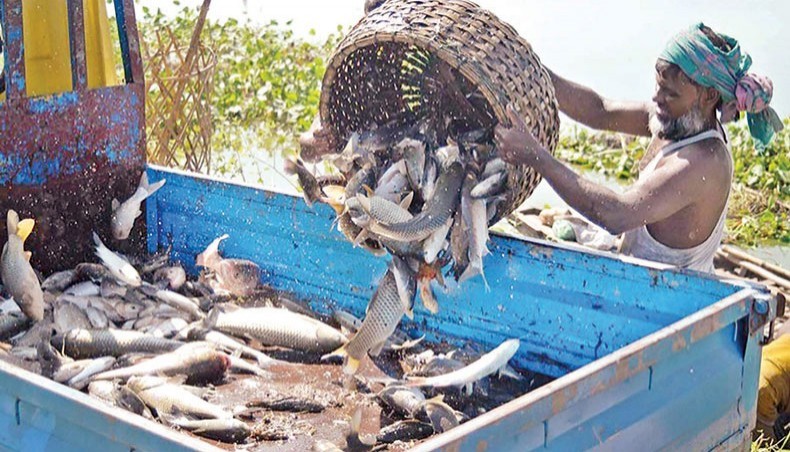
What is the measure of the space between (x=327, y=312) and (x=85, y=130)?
1.65 meters

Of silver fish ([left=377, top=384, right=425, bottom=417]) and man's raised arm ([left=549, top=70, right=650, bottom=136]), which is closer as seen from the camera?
silver fish ([left=377, top=384, right=425, bottom=417])

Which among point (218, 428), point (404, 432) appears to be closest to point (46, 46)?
point (218, 428)

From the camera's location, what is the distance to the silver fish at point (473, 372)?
4.16 m

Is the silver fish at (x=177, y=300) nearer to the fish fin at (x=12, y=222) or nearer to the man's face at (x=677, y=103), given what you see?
the fish fin at (x=12, y=222)

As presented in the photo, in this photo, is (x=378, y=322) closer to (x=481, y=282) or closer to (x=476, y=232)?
(x=476, y=232)

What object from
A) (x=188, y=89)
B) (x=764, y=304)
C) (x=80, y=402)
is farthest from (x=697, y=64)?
(x=188, y=89)

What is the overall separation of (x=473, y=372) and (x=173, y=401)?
46.8 inches

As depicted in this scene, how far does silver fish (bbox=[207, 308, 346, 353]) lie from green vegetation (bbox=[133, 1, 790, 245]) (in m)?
4.20

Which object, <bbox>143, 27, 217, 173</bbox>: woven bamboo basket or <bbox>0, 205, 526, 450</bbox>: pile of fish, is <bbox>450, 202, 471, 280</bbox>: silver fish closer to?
<bbox>0, 205, 526, 450</bbox>: pile of fish

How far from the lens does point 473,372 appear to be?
4.18m

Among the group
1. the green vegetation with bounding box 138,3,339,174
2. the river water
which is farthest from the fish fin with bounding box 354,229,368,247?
the green vegetation with bounding box 138,3,339,174

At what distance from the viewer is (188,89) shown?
25.0 feet

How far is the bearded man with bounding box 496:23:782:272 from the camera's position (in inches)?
166

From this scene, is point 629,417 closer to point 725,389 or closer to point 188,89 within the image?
point 725,389
